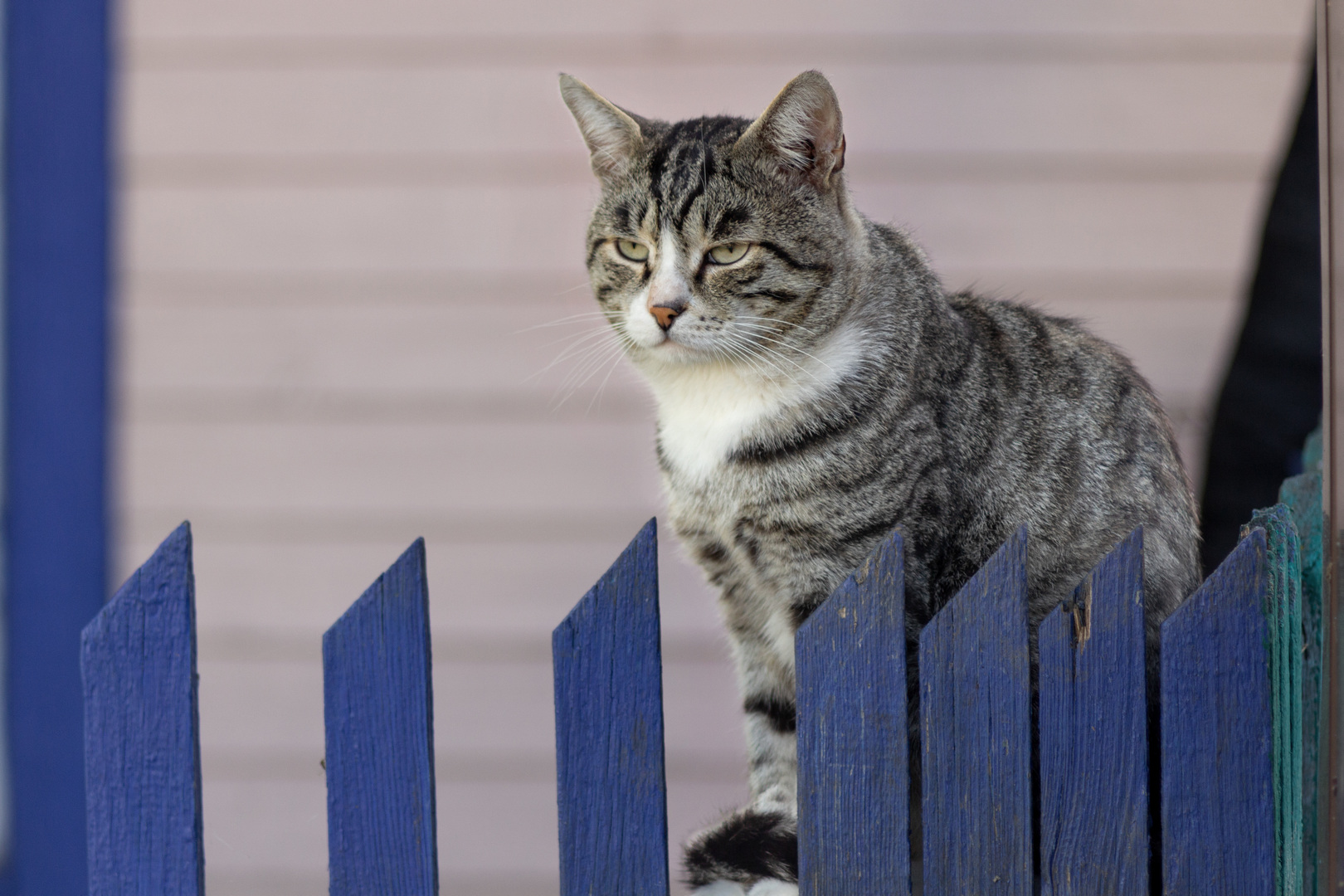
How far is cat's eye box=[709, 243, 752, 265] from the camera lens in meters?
1.57

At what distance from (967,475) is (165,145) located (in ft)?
6.74

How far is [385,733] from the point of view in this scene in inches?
43.4

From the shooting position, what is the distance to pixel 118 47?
8.19 ft

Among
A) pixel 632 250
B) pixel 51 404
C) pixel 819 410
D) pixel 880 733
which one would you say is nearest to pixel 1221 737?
pixel 880 733

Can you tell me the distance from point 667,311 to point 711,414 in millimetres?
185

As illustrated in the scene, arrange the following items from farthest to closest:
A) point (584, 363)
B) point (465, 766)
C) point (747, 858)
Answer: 1. point (465, 766)
2. point (584, 363)
3. point (747, 858)

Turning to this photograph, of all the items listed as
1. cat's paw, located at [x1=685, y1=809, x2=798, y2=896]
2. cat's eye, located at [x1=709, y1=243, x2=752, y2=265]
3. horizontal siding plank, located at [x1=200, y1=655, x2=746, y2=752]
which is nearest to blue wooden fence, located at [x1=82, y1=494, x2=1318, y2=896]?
cat's paw, located at [x1=685, y1=809, x2=798, y2=896]

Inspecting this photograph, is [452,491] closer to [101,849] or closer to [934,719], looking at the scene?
[101,849]

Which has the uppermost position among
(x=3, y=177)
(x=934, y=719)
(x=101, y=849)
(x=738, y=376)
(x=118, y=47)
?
(x=118, y=47)

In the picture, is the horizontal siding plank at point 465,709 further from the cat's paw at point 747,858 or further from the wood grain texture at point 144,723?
the wood grain texture at point 144,723

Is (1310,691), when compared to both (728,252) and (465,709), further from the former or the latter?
(465,709)

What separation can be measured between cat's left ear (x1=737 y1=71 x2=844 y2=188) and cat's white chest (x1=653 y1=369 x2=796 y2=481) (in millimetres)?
322

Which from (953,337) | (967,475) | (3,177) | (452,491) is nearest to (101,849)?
(967,475)

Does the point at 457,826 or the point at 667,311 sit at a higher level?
the point at 667,311
